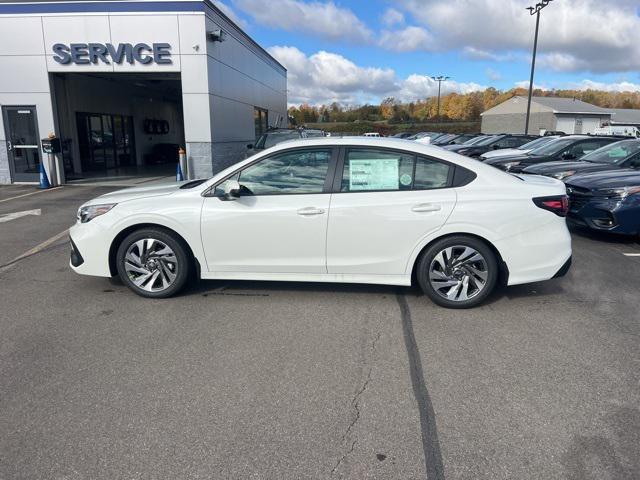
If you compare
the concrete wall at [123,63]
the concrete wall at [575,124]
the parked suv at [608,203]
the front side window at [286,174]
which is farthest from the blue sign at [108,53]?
the concrete wall at [575,124]

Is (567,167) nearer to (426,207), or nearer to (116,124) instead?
(426,207)

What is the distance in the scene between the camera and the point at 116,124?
19.8 metres

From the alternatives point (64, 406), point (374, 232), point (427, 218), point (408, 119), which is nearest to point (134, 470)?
point (64, 406)

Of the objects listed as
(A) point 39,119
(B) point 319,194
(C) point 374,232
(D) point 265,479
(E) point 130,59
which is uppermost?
(E) point 130,59

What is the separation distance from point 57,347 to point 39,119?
488 inches

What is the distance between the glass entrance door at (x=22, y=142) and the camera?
45.9 ft

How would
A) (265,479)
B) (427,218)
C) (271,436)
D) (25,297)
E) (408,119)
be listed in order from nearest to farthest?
(265,479), (271,436), (427,218), (25,297), (408,119)

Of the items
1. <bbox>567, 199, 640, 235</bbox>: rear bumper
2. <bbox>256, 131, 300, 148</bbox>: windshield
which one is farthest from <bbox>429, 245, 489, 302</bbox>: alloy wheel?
<bbox>256, 131, 300, 148</bbox>: windshield

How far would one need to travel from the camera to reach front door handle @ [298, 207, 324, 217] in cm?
457

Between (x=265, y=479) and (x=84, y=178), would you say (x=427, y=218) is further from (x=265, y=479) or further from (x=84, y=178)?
(x=84, y=178)

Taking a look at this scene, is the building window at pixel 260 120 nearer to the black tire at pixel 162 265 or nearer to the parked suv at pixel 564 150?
the parked suv at pixel 564 150

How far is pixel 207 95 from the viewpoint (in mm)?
14141

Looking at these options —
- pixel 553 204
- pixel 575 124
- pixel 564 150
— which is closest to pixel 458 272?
pixel 553 204

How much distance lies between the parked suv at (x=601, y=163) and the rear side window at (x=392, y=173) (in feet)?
17.0
